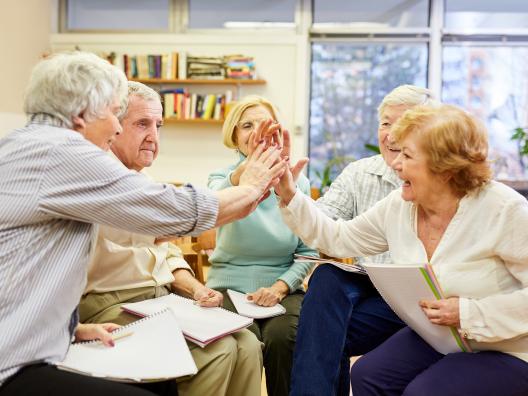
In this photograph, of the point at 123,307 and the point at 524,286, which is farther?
the point at 123,307

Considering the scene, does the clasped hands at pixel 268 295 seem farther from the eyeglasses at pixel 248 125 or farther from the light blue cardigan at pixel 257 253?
the eyeglasses at pixel 248 125

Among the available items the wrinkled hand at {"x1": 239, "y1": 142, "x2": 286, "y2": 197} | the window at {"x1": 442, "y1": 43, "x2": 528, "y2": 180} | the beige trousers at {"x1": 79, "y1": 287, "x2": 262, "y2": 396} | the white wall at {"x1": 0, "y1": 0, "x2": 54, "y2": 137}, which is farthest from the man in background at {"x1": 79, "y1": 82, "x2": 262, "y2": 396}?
the window at {"x1": 442, "y1": 43, "x2": 528, "y2": 180}

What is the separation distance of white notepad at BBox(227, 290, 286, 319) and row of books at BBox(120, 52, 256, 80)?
4.65 meters

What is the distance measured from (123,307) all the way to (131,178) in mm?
609

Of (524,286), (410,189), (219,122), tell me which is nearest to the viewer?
(524,286)

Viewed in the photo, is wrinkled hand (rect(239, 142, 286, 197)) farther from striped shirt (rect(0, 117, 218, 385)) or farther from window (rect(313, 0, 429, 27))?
window (rect(313, 0, 429, 27))

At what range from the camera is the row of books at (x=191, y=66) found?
658 centimetres

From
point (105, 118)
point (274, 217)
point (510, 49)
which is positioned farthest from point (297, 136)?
point (105, 118)

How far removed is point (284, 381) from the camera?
2.05m

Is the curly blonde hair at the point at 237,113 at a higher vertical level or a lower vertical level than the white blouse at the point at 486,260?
higher

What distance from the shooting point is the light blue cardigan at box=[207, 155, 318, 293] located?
231cm

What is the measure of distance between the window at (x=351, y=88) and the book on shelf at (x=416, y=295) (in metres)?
→ 5.24

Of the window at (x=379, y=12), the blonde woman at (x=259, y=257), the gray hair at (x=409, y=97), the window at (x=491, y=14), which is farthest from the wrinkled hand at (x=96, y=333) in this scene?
the window at (x=491, y=14)

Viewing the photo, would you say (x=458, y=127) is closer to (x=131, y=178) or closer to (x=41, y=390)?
(x=131, y=178)
